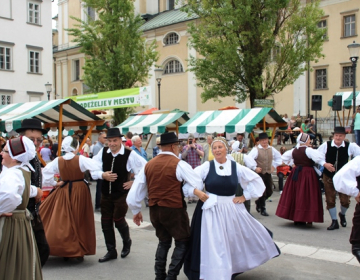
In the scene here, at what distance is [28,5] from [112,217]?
3145 centimetres

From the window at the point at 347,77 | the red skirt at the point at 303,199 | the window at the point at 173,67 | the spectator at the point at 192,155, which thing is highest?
the window at the point at 173,67

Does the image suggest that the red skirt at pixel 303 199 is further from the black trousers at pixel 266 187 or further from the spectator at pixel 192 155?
the spectator at pixel 192 155

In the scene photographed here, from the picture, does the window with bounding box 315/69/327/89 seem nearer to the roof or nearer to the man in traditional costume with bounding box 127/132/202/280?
the roof

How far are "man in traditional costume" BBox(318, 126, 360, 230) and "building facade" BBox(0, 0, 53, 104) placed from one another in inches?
1127

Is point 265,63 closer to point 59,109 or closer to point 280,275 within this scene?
point 59,109

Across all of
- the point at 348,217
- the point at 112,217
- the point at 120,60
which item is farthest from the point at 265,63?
the point at 112,217

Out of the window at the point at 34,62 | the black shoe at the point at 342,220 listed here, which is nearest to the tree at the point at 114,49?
the window at the point at 34,62

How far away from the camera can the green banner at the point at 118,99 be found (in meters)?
15.2

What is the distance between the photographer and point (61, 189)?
6.18 metres

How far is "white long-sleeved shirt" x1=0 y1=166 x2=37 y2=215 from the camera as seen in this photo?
12.5 feet

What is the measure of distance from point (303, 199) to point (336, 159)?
0.96m

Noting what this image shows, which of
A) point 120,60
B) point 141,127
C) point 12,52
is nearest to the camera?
point 141,127

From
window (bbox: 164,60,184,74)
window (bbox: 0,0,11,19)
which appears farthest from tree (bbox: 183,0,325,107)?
window (bbox: 0,0,11,19)

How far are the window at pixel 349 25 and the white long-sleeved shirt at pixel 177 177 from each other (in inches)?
1037
